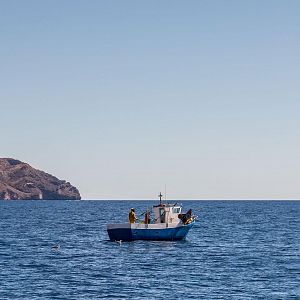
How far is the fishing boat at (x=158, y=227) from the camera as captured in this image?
7575cm

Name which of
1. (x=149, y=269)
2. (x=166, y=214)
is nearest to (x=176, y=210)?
→ (x=166, y=214)

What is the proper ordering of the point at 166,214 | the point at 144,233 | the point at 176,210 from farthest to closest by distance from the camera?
the point at 176,210 → the point at 166,214 → the point at 144,233

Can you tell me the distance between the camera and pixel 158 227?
76.1 metres

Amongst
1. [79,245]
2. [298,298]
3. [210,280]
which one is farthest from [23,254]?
[298,298]

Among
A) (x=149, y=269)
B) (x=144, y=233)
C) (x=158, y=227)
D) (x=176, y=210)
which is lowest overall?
(x=149, y=269)

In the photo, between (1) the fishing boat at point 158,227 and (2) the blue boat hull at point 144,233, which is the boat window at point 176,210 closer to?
(1) the fishing boat at point 158,227

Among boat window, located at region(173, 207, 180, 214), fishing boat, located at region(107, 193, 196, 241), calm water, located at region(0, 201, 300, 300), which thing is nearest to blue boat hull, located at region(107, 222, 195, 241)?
fishing boat, located at region(107, 193, 196, 241)

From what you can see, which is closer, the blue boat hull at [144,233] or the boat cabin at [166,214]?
the blue boat hull at [144,233]

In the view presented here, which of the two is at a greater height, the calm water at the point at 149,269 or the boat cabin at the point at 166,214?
the boat cabin at the point at 166,214

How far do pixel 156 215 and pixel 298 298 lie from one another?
3812 centimetres

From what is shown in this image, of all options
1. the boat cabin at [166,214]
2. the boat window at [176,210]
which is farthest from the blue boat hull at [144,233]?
the boat window at [176,210]

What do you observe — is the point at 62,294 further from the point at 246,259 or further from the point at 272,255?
the point at 272,255

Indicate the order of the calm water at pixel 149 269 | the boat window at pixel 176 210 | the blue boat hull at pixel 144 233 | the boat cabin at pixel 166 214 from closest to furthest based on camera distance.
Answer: the calm water at pixel 149 269, the blue boat hull at pixel 144 233, the boat cabin at pixel 166 214, the boat window at pixel 176 210

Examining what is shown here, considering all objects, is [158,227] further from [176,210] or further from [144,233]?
[176,210]
